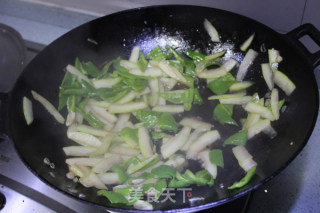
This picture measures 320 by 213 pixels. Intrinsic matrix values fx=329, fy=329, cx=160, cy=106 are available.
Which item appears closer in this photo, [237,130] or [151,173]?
[151,173]

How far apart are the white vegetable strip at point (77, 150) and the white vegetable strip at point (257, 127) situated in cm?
65

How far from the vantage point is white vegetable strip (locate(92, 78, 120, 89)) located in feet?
5.13

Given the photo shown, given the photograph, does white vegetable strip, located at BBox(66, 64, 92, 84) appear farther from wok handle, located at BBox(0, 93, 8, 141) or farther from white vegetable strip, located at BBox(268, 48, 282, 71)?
white vegetable strip, located at BBox(268, 48, 282, 71)

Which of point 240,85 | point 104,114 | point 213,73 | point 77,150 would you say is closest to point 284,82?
point 240,85

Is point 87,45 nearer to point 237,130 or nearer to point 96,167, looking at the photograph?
point 96,167

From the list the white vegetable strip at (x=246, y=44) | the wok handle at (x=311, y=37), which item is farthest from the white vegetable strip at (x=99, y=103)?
the wok handle at (x=311, y=37)

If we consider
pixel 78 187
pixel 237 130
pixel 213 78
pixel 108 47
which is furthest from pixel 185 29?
pixel 78 187

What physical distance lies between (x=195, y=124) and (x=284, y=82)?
16.0 inches

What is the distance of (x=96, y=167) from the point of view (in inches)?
49.7

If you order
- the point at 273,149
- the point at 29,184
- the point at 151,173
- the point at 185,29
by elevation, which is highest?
the point at 185,29

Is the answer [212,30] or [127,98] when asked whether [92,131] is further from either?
[212,30]

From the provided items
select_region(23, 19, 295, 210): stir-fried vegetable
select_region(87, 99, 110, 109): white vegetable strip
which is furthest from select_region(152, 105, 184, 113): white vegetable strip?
select_region(87, 99, 110, 109): white vegetable strip

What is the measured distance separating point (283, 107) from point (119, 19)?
33.9 inches

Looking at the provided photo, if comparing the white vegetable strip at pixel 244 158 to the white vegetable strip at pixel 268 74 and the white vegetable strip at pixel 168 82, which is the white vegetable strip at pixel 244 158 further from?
the white vegetable strip at pixel 168 82
